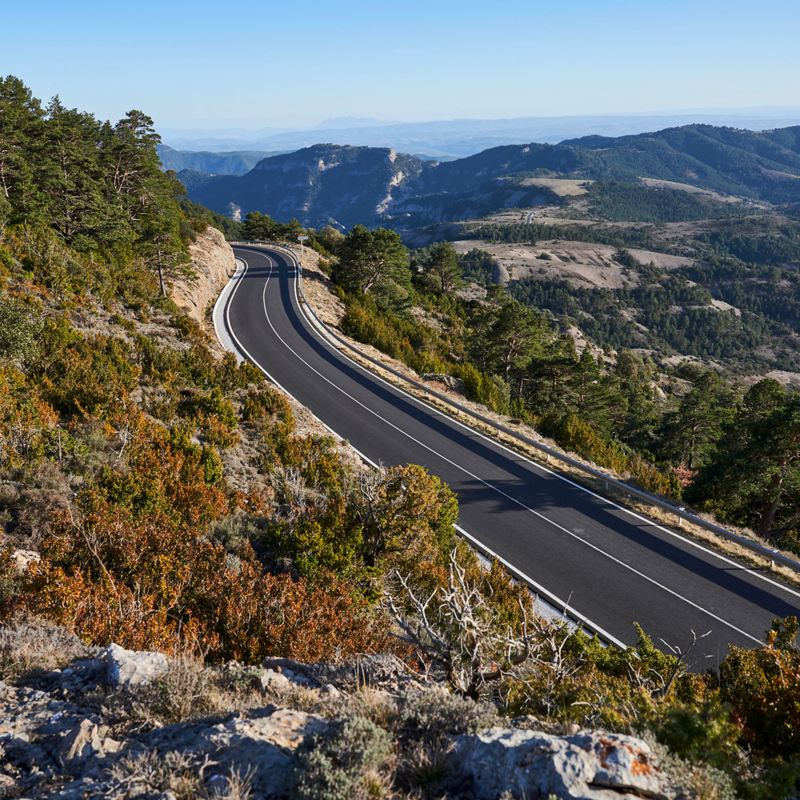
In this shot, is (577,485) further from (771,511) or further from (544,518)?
(771,511)

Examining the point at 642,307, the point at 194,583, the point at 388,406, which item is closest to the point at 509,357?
the point at 388,406

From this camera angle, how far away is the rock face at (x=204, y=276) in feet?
108

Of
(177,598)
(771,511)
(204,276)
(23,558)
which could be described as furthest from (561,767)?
(204,276)

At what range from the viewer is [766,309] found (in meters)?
184

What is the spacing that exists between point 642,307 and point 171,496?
18553cm

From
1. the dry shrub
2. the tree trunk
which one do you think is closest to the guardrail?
the tree trunk

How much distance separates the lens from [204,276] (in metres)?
39.2

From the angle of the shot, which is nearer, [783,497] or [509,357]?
[783,497]

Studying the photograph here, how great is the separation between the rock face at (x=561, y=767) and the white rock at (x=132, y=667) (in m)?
2.80

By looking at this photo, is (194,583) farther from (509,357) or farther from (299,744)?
(509,357)

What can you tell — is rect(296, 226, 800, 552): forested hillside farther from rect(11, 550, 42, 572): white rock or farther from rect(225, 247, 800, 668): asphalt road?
rect(11, 550, 42, 572): white rock

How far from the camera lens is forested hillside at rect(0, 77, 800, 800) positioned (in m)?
3.94

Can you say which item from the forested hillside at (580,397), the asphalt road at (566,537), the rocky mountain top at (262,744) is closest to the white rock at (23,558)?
the rocky mountain top at (262,744)

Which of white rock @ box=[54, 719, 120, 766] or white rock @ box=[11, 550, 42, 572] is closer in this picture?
white rock @ box=[54, 719, 120, 766]
